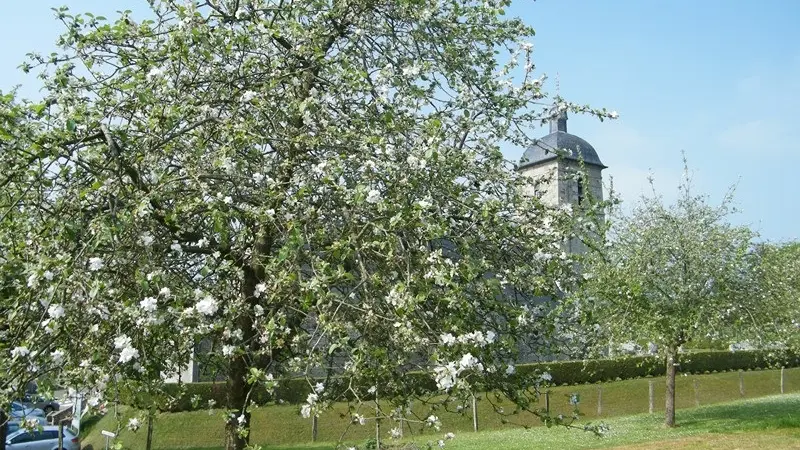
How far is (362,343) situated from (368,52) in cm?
433

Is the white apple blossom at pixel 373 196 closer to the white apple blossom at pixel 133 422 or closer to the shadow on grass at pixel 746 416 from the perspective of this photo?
the white apple blossom at pixel 133 422

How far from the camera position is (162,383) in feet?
20.3

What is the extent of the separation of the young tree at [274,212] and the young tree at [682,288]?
1282 cm

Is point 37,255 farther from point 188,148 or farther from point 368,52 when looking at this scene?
point 368,52

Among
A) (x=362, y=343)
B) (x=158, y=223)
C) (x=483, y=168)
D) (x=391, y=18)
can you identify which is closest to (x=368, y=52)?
(x=391, y=18)

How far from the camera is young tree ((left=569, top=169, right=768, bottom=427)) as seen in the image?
19.8 m

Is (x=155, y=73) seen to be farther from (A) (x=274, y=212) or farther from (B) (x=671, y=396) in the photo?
(B) (x=671, y=396)

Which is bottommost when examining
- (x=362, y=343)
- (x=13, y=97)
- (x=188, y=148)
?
(x=362, y=343)

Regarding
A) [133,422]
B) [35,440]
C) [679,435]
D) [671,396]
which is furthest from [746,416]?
[35,440]

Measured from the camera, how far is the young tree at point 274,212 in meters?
5.48

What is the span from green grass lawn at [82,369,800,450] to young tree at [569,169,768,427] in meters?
2.16

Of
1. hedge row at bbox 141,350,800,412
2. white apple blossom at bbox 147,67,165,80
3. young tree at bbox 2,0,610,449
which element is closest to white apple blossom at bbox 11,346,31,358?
young tree at bbox 2,0,610,449

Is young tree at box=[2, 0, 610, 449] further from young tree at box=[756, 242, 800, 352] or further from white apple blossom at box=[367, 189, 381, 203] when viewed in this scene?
young tree at box=[756, 242, 800, 352]

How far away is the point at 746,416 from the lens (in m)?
22.3
